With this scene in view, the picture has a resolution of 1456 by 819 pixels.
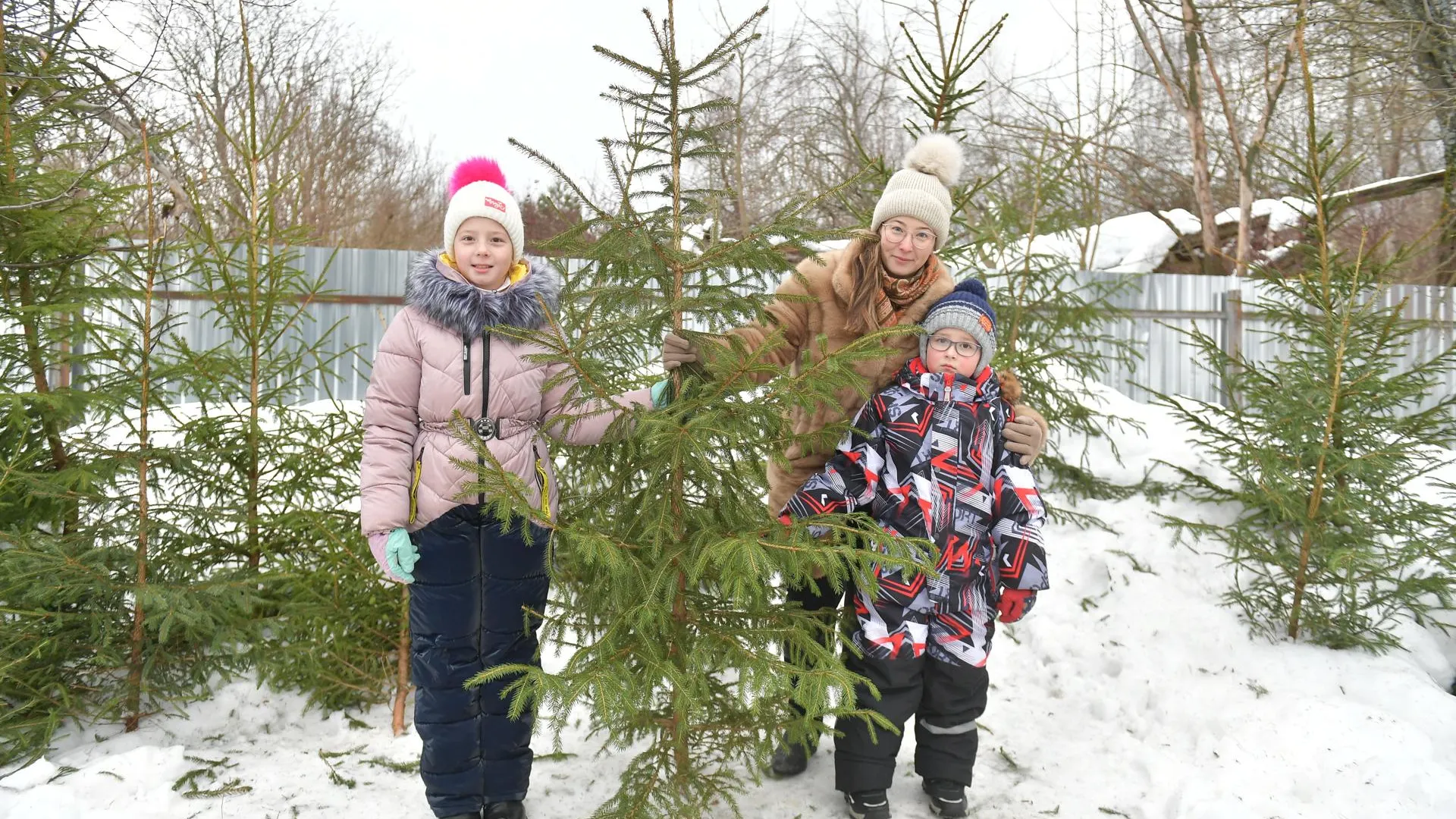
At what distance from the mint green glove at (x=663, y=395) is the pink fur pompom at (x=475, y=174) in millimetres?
973

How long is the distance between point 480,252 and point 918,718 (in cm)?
236

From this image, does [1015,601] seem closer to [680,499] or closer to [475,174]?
[680,499]

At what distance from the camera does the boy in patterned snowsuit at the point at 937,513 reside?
114 inches

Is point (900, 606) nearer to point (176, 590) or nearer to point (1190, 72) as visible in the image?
point (176, 590)

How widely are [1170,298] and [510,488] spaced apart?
38.6 feet

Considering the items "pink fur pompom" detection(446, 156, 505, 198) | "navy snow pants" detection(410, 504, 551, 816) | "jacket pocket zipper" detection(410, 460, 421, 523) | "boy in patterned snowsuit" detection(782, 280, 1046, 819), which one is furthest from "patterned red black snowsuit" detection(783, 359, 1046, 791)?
"pink fur pompom" detection(446, 156, 505, 198)

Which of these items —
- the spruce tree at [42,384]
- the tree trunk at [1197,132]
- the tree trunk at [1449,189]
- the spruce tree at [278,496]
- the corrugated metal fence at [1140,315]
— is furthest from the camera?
the tree trunk at [1197,132]

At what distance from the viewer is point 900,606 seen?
2.93 metres

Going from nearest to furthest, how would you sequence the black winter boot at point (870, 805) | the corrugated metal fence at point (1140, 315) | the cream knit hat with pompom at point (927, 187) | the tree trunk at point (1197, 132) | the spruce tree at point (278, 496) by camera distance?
the cream knit hat with pompom at point (927, 187) → the black winter boot at point (870, 805) → the spruce tree at point (278, 496) → the corrugated metal fence at point (1140, 315) → the tree trunk at point (1197, 132)

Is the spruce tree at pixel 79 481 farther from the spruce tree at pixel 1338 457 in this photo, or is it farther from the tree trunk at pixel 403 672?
the spruce tree at pixel 1338 457

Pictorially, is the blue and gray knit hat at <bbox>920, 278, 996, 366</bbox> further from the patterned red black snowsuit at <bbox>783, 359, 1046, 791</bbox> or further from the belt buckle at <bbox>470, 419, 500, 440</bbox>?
the belt buckle at <bbox>470, 419, 500, 440</bbox>

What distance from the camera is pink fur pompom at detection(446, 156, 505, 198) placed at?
9.77ft

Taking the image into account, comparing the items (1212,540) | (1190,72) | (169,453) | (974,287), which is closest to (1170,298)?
(1190,72)

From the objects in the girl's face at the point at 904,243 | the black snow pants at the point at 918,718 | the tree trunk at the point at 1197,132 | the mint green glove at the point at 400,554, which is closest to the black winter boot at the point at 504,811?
the mint green glove at the point at 400,554
